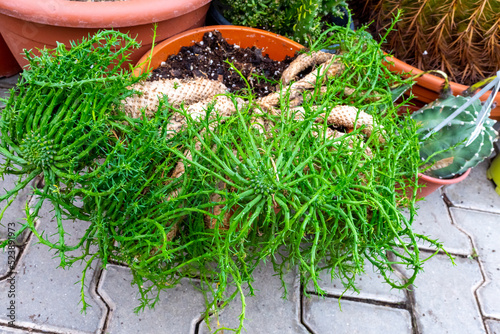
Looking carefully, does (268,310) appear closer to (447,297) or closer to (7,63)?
(447,297)

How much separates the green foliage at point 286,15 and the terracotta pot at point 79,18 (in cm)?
28

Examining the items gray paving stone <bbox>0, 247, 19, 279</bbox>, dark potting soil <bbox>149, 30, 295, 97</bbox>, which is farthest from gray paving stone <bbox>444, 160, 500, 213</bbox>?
gray paving stone <bbox>0, 247, 19, 279</bbox>

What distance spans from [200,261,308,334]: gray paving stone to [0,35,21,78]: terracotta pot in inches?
67.3

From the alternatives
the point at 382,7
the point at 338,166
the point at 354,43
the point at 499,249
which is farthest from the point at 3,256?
the point at 499,249

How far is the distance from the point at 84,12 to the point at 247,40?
0.73 m

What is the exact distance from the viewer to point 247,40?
180 centimetres

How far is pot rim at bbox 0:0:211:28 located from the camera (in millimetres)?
1376

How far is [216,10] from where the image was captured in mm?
2014

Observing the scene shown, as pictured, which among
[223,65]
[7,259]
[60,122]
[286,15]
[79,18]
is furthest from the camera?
[286,15]

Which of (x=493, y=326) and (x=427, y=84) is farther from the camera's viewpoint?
(x=427, y=84)

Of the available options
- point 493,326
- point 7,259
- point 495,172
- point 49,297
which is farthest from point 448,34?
point 7,259

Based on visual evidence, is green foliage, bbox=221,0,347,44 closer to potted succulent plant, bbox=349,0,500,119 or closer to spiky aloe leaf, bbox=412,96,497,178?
potted succulent plant, bbox=349,0,500,119

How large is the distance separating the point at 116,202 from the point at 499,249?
175 cm

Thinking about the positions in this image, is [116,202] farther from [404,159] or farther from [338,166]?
[404,159]
